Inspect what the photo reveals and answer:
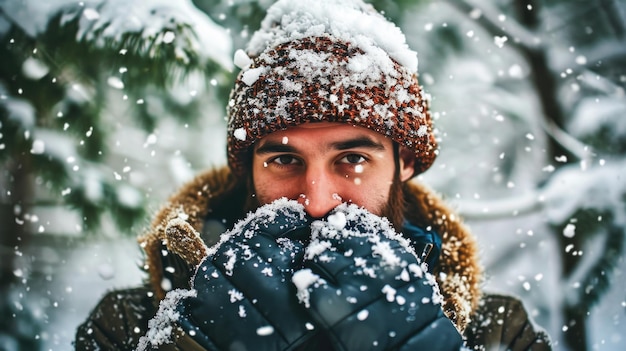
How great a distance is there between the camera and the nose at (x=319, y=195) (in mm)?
1716

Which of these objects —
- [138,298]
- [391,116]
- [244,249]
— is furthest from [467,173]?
[244,249]

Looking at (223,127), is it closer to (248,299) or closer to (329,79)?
(329,79)

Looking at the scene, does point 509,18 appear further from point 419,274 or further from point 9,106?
point 9,106

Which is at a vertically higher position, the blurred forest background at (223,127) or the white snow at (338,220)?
the blurred forest background at (223,127)

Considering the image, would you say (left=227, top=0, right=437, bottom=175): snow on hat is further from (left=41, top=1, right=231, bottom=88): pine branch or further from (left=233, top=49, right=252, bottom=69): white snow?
(left=41, top=1, right=231, bottom=88): pine branch

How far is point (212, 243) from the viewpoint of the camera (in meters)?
2.13

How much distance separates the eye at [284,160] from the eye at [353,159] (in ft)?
0.68

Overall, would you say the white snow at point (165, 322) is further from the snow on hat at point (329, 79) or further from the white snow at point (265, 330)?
the snow on hat at point (329, 79)

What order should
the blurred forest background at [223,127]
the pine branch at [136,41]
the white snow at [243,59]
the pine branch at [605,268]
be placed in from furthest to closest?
the pine branch at [605,268]
the blurred forest background at [223,127]
the pine branch at [136,41]
the white snow at [243,59]

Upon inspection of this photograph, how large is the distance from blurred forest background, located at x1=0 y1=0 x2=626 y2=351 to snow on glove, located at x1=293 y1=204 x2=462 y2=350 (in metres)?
1.65

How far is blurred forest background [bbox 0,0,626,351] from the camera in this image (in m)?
2.78

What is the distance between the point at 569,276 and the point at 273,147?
2.86 meters

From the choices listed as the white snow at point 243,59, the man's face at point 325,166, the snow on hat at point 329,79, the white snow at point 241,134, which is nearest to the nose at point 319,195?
the man's face at point 325,166

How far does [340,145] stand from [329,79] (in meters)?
0.27
